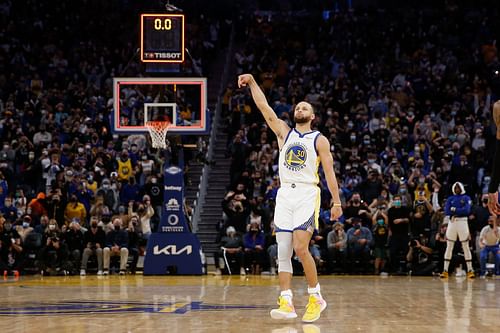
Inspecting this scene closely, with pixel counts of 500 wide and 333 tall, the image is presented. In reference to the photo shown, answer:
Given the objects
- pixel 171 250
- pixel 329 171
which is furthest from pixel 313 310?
pixel 171 250

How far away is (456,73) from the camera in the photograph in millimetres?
29797

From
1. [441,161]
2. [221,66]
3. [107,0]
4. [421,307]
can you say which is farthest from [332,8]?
[421,307]

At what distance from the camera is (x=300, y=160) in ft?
31.2

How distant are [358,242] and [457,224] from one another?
92.8 inches

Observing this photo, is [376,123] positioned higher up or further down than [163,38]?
further down

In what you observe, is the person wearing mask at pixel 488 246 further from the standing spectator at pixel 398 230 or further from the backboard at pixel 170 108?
the backboard at pixel 170 108

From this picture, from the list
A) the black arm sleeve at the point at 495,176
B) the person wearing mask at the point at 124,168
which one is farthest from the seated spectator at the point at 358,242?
the black arm sleeve at the point at 495,176

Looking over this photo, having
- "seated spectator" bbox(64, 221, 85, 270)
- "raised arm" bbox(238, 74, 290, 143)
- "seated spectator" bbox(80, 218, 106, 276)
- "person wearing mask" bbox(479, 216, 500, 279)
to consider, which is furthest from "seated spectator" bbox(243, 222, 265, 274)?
"raised arm" bbox(238, 74, 290, 143)

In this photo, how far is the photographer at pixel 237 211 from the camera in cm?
2277

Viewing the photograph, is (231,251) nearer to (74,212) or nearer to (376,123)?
(74,212)

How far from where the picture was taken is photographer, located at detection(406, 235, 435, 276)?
21734 millimetres

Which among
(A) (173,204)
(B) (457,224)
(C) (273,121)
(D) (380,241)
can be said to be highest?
(C) (273,121)

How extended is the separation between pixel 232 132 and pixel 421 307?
55.3 ft

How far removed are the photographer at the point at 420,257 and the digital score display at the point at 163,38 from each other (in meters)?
7.08
